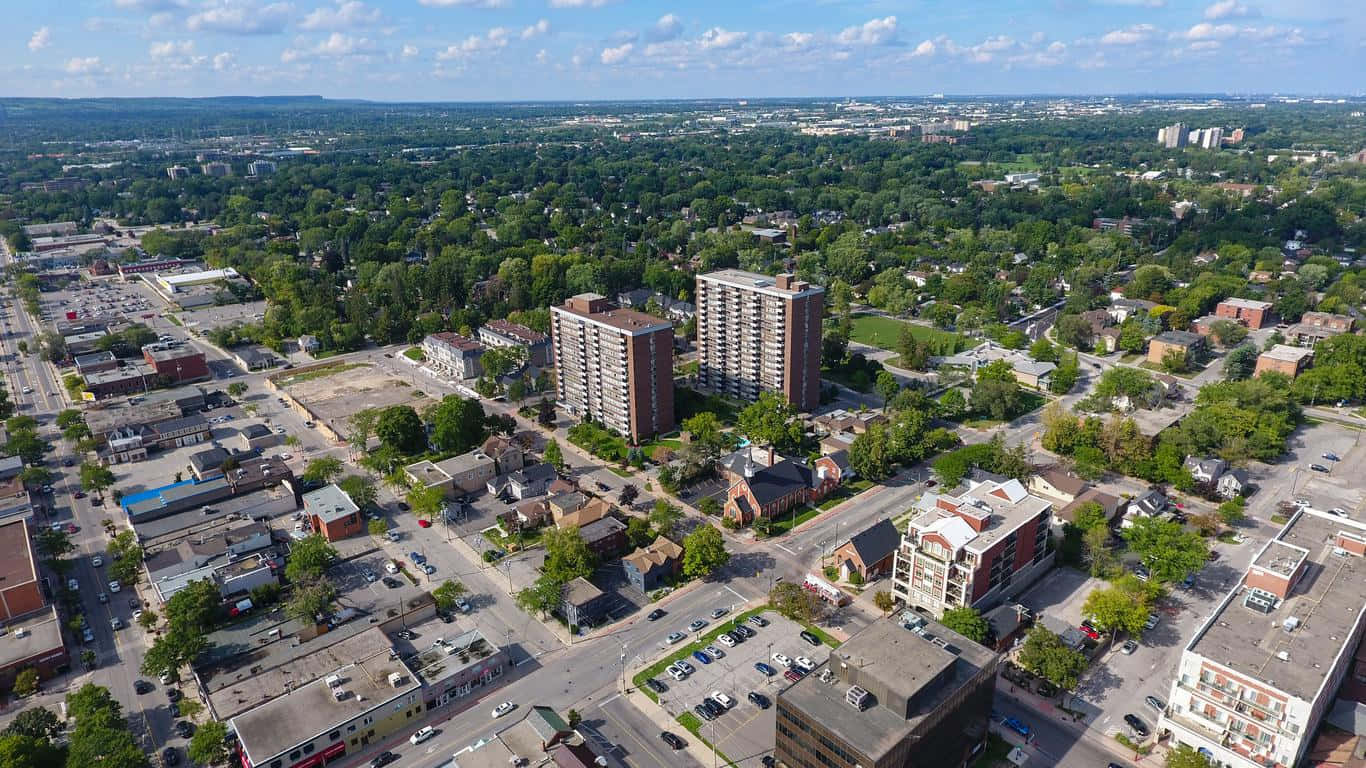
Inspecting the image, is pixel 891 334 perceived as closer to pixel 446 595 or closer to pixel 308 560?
pixel 446 595

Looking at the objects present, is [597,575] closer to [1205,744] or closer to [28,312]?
[1205,744]

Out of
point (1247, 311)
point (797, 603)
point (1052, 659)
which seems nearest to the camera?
point (1052, 659)

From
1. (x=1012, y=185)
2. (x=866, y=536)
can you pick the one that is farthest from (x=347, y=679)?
(x=1012, y=185)

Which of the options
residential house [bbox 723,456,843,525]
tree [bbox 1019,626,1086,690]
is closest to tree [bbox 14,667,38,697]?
residential house [bbox 723,456,843,525]

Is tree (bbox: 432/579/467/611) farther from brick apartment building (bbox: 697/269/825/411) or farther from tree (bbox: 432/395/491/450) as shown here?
brick apartment building (bbox: 697/269/825/411)

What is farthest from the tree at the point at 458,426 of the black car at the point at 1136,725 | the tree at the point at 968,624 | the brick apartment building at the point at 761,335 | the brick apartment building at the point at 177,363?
the black car at the point at 1136,725

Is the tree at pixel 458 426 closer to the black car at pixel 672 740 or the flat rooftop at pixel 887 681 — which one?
the black car at pixel 672 740

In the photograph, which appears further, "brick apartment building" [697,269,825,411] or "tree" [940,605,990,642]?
"brick apartment building" [697,269,825,411]

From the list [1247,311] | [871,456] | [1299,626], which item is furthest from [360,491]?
[1247,311]
